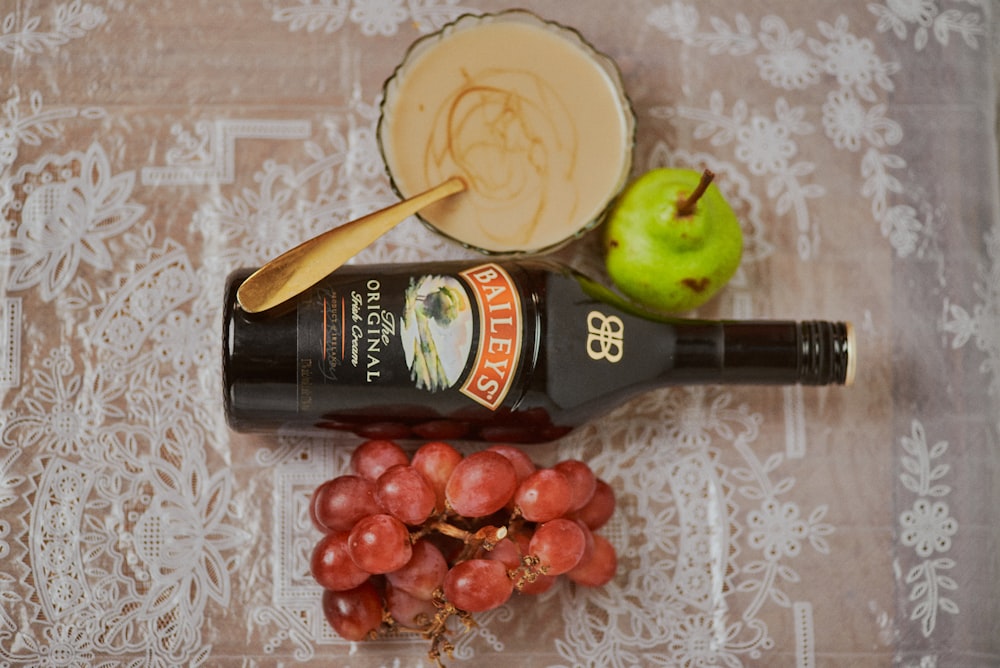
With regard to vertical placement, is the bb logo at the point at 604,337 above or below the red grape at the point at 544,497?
above

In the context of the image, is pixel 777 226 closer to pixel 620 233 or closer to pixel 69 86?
pixel 620 233

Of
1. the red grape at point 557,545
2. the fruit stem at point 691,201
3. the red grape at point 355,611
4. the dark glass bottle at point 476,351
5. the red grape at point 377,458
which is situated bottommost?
the red grape at point 355,611

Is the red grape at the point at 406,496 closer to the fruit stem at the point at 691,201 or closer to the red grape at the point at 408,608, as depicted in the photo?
the red grape at the point at 408,608

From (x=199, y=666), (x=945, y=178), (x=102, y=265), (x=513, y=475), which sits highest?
(x=945, y=178)

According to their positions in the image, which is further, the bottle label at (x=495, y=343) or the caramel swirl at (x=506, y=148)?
the caramel swirl at (x=506, y=148)

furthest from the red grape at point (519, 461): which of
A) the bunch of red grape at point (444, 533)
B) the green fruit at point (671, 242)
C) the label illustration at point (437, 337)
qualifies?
the green fruit at point (671, 242)

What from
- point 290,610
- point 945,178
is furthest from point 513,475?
point 945,178

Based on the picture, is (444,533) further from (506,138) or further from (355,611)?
(506,138)
